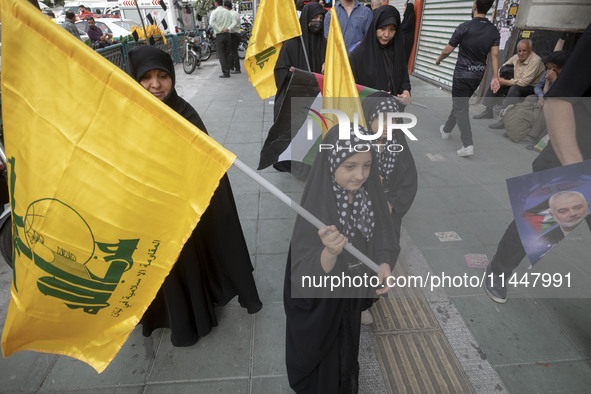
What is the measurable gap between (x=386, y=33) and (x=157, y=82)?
240cm

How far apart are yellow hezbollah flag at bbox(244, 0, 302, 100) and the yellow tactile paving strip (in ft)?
10.3

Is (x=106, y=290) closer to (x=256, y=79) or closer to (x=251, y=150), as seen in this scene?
(x=256, y=79)

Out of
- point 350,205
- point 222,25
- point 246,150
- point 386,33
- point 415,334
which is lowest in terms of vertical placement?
point 246,150

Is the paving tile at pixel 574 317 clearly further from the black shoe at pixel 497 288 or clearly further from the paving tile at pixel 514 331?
the black shoe at pixel 497 288

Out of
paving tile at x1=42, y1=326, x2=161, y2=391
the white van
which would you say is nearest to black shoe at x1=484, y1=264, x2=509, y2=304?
paving tile at x1=42, y1=326, x2=161, y2=391

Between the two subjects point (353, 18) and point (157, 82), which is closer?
point (157, 82)

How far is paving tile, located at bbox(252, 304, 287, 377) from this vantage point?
2150 mm

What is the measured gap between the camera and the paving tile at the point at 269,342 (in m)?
2.15

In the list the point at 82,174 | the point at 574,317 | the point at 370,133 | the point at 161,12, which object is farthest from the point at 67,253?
the point at 161,12

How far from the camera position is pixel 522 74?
592 centimetres

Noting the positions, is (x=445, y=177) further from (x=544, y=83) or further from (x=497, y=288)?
(x=544, y=83)

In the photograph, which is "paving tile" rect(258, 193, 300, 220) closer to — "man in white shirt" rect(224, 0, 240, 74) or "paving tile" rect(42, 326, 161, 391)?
"paving tile" rect(42, 326, 161, 391)

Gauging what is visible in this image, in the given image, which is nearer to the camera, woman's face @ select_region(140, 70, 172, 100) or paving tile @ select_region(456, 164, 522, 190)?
woman's face @ select_region(140, 70, 172, 100)

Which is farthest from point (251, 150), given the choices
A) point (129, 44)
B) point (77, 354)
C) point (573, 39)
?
point (129, 44)
